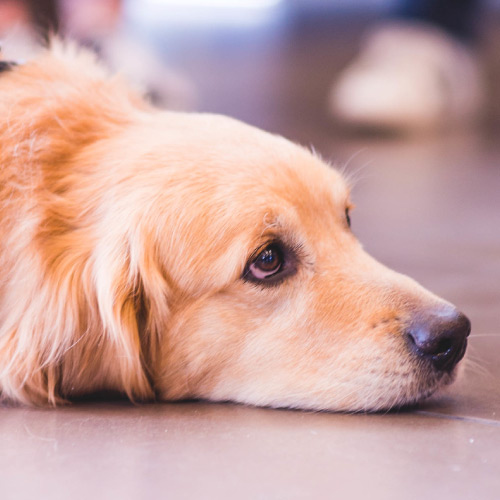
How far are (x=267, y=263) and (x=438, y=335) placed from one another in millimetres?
433

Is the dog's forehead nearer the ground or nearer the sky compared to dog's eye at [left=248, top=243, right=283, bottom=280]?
nearer the sky

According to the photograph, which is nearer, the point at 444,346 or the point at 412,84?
the point at 444,346

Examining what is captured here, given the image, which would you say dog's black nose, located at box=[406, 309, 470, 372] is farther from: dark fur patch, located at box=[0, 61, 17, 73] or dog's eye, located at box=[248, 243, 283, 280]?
dark fur patch, located at box=[0, 61, 17, 73]

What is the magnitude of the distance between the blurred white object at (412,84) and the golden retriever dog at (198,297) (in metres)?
6.31

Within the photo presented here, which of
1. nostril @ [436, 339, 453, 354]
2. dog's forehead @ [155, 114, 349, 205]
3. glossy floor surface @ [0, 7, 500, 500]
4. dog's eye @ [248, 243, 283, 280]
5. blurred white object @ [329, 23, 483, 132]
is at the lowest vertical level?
glossy floor surface @ [0, 7, 500, 500]

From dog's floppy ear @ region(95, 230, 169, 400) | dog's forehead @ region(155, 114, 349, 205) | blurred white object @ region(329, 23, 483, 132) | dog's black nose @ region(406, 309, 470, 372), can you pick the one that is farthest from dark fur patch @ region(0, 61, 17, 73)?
blurred white object @ region(329, 23, 483, 132)

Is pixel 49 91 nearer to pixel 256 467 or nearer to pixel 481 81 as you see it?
pixel 256 467

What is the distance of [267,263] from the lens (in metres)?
1.94

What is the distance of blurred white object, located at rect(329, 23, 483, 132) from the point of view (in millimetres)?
8180

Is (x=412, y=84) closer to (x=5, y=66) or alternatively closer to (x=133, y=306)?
(x=5, y=66)

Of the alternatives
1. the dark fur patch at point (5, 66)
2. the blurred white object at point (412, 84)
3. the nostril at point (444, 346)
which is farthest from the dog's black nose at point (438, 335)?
the blurred white object at point (412, 84)

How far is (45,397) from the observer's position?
191 centimetres

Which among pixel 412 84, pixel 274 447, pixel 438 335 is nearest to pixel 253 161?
pixel 438 335

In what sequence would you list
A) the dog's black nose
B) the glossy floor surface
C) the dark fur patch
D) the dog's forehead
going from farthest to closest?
the dark fur patch, the dog's forehead, the dog's black nose, the glossy floor surface
